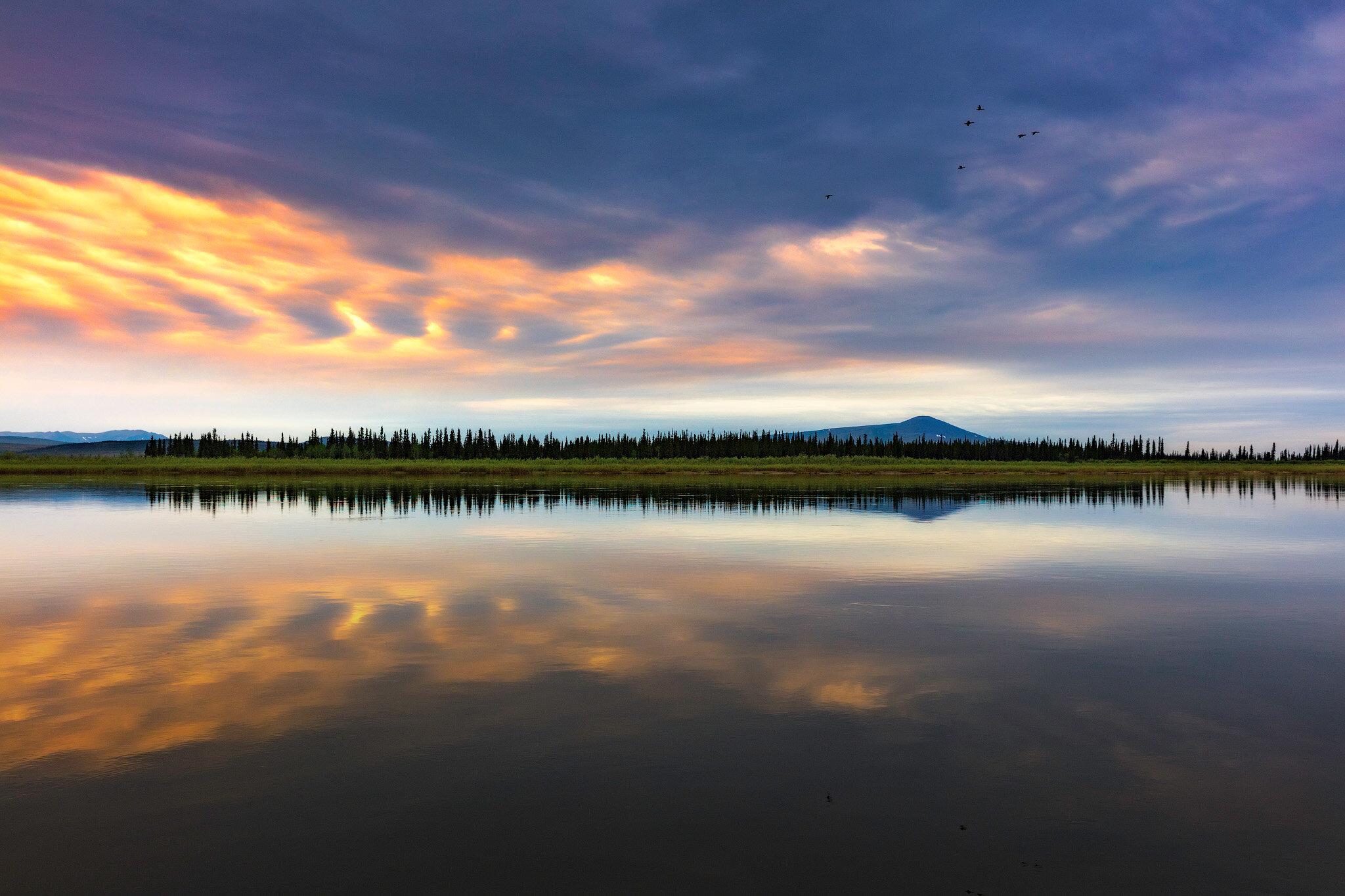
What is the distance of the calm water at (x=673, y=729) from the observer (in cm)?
775

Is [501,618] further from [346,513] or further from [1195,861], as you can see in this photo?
[346,513]

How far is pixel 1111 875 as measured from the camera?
7.50 metres

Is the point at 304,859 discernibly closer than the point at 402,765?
Yes

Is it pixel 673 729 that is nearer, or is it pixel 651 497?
pixel 673 729

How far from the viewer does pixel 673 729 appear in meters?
11.2

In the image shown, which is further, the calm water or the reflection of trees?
the reflection of trees

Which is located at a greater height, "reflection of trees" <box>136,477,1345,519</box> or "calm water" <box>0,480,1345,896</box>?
"calm water" <box>0,480,1345,896</box>

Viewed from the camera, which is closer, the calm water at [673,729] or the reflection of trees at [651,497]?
the calm water at [673,729]

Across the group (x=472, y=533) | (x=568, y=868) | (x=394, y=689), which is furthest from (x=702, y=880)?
(x=472, y=533)

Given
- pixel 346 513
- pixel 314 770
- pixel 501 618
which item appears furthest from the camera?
pixel 346 513

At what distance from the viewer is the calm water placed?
775cm

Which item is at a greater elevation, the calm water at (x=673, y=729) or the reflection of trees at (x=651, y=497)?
the calm water at (x=673, y=729)

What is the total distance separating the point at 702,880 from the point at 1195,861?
15.9ft

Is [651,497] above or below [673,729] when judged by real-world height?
below
